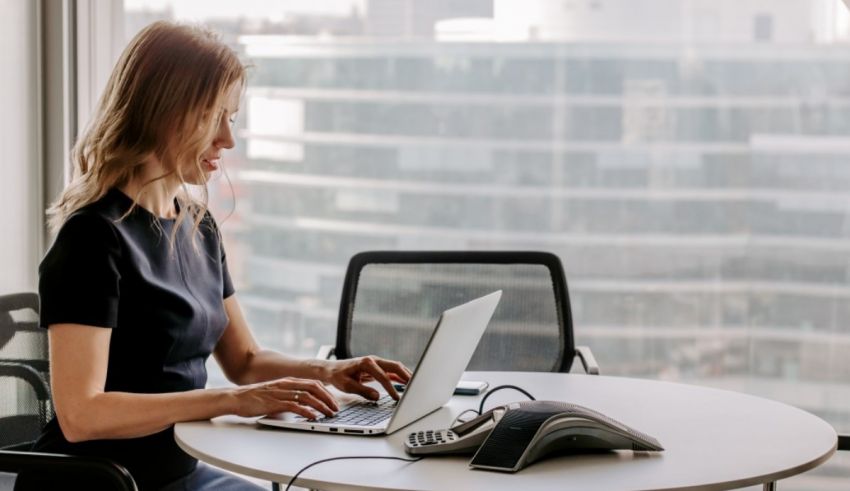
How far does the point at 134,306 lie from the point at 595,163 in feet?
5.64

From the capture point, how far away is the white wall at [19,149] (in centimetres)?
285

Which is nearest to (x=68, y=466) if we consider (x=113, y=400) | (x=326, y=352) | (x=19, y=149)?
(x=113, y=400)

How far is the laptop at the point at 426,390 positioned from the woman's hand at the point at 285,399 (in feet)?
0.06

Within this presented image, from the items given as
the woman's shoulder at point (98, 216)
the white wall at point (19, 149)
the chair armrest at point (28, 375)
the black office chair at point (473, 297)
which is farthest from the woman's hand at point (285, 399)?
the white wall at point (19, 149)

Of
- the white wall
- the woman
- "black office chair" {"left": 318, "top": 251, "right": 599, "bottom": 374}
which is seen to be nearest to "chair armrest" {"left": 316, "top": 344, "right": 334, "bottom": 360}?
"black office chair" {"left": 318, "top": 251, "right": 599, "bottom": 374}

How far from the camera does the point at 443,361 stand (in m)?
1.59

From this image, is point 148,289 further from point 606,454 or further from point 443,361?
point 606,454

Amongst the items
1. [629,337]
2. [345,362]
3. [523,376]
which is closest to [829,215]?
[629,337]

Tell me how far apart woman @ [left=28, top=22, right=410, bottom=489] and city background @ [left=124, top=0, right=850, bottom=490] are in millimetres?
1305

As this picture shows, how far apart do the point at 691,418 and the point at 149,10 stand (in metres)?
2.36

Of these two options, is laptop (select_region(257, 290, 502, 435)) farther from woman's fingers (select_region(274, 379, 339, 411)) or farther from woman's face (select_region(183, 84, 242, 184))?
woman's face (select_region(183, 84, 242, 184))

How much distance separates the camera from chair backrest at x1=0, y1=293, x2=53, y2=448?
1908mm

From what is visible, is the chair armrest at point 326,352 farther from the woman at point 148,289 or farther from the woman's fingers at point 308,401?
the woman's fingers at point 308,401

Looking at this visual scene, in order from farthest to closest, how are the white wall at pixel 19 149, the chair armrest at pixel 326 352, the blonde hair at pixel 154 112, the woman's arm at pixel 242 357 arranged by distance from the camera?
the white wall at pixel 19 149 → the chair armrest at pixel 326 352 → the woman's arm at pixel 242 357 → the blonde hair at pixel 154 112
